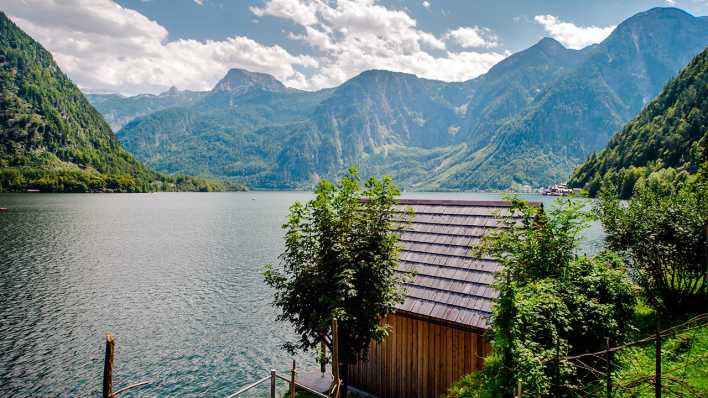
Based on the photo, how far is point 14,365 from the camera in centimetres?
2175

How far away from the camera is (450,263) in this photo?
1236 centimetres

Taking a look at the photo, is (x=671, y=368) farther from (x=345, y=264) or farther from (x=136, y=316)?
(x=136, y=316)

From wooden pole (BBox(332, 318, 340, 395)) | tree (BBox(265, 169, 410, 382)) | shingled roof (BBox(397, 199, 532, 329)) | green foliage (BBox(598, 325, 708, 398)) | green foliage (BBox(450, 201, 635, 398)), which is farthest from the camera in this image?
shingled roof (BBox(397, 199, 532, 329))

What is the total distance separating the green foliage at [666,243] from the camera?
487 inches

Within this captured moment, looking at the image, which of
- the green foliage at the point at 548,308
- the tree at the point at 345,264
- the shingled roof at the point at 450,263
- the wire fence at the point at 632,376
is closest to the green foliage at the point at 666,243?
the green foliage at the point at 548,308

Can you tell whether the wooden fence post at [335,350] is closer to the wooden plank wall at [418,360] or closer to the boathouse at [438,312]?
the boathouse at [438,312]

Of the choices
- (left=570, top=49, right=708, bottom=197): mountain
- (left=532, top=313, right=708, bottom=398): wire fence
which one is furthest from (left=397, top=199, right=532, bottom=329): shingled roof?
(left=570, top=49, right=708, bottom=197): mountain

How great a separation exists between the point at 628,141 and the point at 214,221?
115 metres

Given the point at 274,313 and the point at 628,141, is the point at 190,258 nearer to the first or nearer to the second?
the point at 274,313

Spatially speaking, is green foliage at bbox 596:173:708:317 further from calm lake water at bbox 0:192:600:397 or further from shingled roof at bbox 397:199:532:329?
calm lake water at bbox 0:192:600:397

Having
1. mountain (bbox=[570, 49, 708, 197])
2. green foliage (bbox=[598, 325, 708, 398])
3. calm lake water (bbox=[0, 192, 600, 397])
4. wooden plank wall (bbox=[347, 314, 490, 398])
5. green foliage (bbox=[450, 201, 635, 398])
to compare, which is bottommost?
calm lake water (bbox=[0, 192, 600, 397])

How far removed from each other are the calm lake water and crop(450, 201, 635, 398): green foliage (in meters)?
14.8

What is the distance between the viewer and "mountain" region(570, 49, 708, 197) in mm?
95625

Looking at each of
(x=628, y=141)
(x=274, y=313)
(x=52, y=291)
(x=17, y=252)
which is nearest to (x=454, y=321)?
(x=274, y=313)
